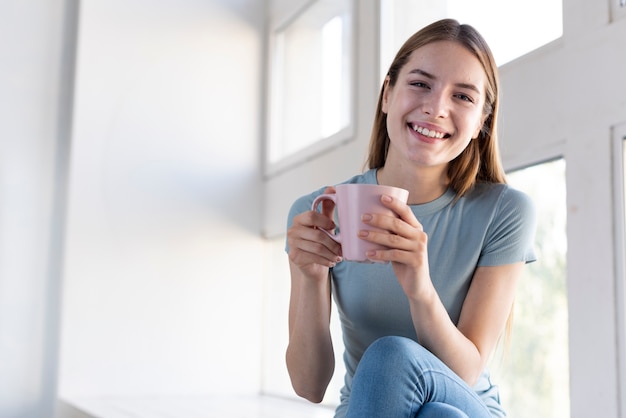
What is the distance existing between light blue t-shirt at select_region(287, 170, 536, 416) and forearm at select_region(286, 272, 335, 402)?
0.06 meters

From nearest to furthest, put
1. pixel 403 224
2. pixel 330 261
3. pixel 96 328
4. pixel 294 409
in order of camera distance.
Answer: pixel 403 224 → pixel 330 261 → pixel 294 409 → pixel 96 328

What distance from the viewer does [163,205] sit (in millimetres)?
3145

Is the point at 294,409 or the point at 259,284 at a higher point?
the point at 259,284

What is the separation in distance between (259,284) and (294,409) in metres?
0.70

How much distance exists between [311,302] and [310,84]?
78.8 inches

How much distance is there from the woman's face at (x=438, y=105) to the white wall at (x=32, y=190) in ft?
7.16

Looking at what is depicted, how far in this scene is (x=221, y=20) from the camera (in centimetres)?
335

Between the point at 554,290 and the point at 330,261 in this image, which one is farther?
the point at 554,290

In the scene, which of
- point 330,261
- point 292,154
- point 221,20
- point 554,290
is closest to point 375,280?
point 330,261

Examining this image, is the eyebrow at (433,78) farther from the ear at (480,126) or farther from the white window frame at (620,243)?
the white window frame at (620,243)

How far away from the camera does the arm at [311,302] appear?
1.09 m

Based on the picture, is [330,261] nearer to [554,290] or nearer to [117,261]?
[554,290]

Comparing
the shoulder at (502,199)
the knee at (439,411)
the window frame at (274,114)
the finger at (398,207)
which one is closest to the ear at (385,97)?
the shoulder at (502,199)

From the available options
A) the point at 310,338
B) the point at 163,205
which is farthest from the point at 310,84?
the point at 310,338
